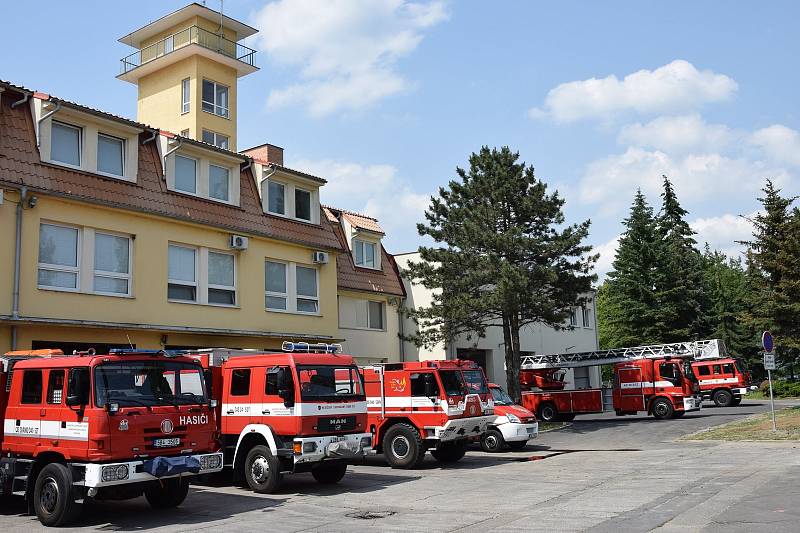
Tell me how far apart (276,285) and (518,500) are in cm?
1450

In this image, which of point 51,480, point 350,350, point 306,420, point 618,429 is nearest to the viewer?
point 51,480

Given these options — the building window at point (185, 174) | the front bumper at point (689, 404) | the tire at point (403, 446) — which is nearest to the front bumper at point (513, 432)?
the tire at point (403, 446)

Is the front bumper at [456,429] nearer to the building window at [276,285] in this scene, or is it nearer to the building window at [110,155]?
the building window at [276,285]

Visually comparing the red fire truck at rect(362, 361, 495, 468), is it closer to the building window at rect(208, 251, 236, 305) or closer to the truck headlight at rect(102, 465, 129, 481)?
the building window at rect(208, 251, 236, 305)

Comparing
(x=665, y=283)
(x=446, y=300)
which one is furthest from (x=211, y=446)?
(x=665, y=283)

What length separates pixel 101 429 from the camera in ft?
35.0

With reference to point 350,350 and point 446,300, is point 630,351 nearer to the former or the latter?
point 446,300

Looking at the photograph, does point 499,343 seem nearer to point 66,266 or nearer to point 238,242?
point 238,242

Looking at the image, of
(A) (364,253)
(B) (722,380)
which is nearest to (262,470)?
(A) (364,253)

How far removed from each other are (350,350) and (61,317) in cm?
1331

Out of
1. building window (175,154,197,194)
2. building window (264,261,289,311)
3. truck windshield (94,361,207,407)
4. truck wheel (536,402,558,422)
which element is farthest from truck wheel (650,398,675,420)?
truck windshield (94,361,207,407)

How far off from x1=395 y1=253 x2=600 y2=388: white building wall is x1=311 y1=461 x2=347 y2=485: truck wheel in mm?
14789

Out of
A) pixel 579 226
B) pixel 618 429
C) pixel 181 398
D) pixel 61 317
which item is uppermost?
pixel 579 226

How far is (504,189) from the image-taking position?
91.7 feet
